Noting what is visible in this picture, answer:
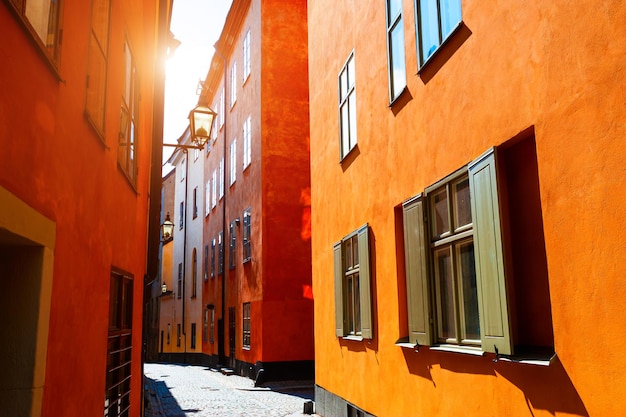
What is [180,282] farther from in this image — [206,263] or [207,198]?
[207,198]

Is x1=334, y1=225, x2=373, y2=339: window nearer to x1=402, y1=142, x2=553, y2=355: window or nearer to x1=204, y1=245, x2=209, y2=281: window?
x1=402, y1=142, x2=553, y2=355: window

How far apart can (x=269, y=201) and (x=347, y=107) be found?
9.48 metres

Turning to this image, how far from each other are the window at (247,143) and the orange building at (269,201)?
0.04m

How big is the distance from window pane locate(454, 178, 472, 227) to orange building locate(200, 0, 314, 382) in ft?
43.8

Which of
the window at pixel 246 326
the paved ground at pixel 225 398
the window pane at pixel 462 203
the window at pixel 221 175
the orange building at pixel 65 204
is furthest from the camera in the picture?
the window at pixel 221 175

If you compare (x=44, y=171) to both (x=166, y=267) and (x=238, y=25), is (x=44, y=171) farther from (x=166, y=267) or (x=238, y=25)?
(x=166, y=267)

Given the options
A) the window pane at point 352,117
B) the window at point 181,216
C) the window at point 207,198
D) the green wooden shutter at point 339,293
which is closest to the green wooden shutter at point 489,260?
the window pane at point 352,117

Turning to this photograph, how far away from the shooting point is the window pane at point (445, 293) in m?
5.86

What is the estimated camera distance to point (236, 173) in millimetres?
23172

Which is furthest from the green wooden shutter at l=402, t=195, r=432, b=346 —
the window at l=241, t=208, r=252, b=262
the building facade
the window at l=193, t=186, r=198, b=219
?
the window at l=193, t=186, r=198, b=219

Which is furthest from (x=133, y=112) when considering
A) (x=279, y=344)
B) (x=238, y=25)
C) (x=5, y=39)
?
(x=238, y=25)

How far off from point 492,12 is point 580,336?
9.14 feet

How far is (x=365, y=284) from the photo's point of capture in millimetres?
8281

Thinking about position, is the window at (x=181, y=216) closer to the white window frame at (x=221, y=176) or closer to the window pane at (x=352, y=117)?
the white window frame at (x=221, y=176)
